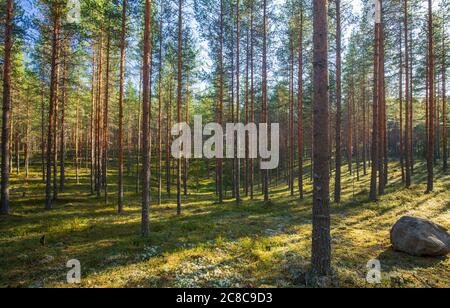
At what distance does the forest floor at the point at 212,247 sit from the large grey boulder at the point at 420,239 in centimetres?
31

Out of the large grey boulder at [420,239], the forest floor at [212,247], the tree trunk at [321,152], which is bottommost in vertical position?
the forest floor at [212,247]

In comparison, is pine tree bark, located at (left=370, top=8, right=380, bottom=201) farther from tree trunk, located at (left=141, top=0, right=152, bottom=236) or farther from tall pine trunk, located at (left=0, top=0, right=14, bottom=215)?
tall pine trunk, located at (left=0, top=0, right=14, bottom=215)

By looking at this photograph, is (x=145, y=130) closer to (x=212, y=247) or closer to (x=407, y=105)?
(x=212, y=247)

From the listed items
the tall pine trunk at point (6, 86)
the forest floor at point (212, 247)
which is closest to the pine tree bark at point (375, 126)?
the forest floor at point (212, 247)

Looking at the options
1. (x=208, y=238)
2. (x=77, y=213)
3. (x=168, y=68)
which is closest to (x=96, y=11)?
(x=168, y=68)

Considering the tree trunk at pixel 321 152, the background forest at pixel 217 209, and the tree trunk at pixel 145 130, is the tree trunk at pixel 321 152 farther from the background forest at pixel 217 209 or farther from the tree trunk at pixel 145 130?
the tree trunk at pixel 145 130

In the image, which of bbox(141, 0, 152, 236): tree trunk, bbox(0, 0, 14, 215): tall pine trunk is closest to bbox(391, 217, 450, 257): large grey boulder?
bbox(141, 0, 152, 236): tree trunk

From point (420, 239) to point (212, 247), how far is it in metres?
6.70

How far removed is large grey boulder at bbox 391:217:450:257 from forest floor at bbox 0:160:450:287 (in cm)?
31

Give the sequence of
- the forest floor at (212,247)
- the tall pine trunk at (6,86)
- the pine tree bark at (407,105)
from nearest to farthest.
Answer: the forest floor at (212,247)
the tall pine trunk at (6,86)
the pine tree bark at (407,105)

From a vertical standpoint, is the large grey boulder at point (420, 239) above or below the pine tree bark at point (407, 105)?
below

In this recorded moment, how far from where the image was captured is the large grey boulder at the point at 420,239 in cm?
741

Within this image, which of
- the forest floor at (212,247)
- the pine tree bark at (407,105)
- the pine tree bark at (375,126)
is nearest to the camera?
the forest floor at (212,247)
